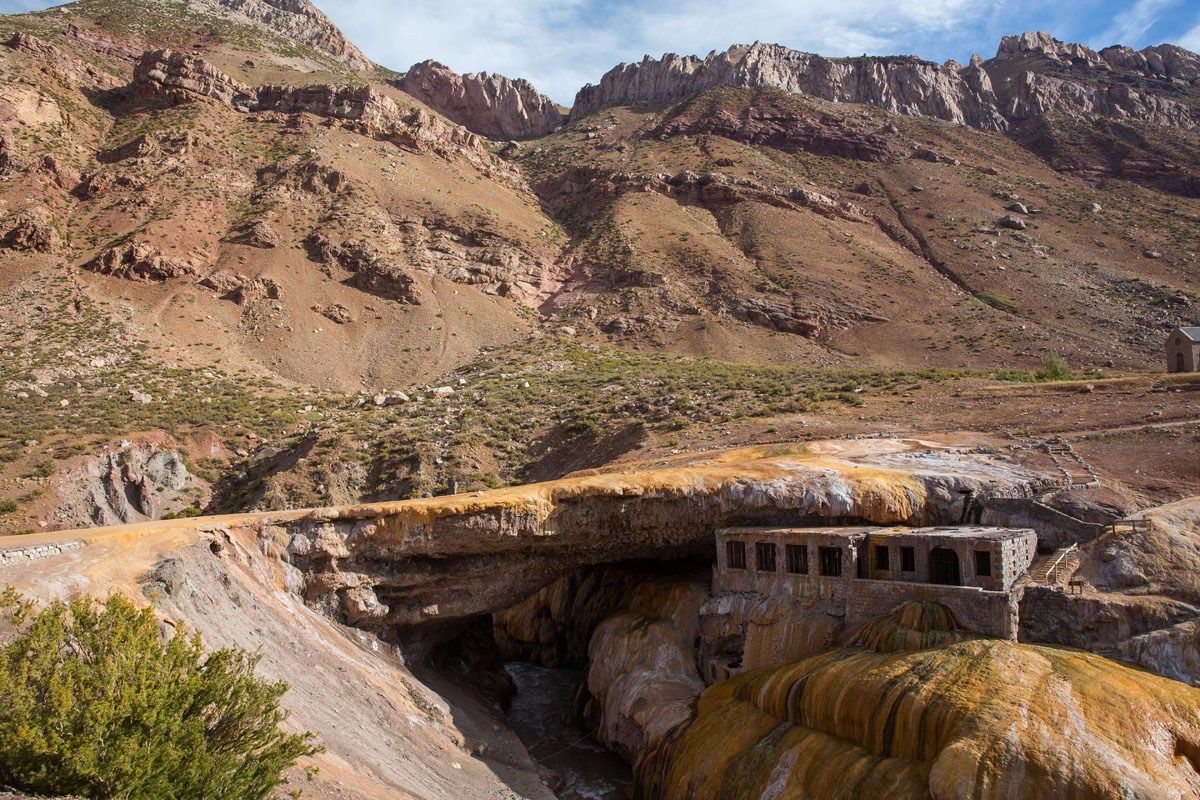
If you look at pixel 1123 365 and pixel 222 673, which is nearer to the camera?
pixel 222 673

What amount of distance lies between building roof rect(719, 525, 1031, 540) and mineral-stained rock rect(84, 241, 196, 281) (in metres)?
58.7

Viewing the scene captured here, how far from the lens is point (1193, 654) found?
623 inches

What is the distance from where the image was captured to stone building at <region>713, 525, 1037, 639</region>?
1733 centimetres

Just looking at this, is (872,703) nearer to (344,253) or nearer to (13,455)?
(13,455)

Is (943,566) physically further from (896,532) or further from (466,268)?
(466,268)

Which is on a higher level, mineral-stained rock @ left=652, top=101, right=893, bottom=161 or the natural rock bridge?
mineral-stained rock @ left=652, top=101, right=893, bottom=161

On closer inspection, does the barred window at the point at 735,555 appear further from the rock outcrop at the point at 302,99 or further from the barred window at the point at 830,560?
the rock outcrop at the point at 302,99

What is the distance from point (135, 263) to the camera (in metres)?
62.8

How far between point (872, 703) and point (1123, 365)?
2319 inches

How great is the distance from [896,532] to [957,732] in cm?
707

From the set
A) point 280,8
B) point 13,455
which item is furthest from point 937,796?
point 280,8

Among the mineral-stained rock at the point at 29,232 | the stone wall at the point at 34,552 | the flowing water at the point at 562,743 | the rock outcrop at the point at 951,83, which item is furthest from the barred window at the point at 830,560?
the rock outcrop at the point at 951,83

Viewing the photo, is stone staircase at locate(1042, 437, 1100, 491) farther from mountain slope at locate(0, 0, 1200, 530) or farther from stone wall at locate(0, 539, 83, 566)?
stone wall at locate(0, 539, 83, 566)

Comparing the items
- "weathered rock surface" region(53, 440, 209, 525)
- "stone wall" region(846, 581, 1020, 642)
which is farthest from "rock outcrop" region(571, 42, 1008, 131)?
"stone wall" region(846, 581, 1020, 642)
